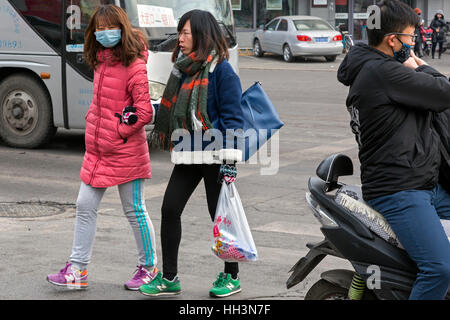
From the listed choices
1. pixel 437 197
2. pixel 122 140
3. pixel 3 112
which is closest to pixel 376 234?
pixel 437 197

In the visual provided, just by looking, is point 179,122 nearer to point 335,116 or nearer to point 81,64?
point 81,64

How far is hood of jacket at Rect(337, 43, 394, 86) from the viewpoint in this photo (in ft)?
13.2

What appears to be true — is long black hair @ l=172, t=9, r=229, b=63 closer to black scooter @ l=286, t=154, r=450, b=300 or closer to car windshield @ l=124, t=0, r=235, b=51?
black scooter @ l=286, t=154, r=450, b=300

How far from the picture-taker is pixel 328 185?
4.32 meters

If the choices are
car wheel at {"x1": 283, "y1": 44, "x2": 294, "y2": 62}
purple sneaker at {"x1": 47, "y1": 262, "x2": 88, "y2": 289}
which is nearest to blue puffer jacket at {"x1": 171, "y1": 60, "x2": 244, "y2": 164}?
purple sneaker at {"x1": 47, "y1": 262, "x2": 88, "y2": 289}

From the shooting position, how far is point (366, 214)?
159 inches

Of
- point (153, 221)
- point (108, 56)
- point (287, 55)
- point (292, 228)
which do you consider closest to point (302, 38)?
point (287, 55)

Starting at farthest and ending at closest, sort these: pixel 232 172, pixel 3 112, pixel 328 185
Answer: pixel 3 112 < pixel 232 172 < pixel 328 185

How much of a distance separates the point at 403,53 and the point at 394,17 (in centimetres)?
17

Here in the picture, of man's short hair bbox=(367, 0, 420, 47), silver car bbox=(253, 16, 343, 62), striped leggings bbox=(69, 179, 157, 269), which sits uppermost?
man's short hair bbox=(367, 0, 420, 47)

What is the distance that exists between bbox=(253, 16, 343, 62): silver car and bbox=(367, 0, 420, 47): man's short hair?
2605 cm

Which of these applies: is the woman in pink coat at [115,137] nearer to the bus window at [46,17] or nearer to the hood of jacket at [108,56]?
the hood of jacket at [108,56]

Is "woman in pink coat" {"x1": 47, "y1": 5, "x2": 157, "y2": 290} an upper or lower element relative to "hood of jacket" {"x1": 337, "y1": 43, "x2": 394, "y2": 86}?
lower
